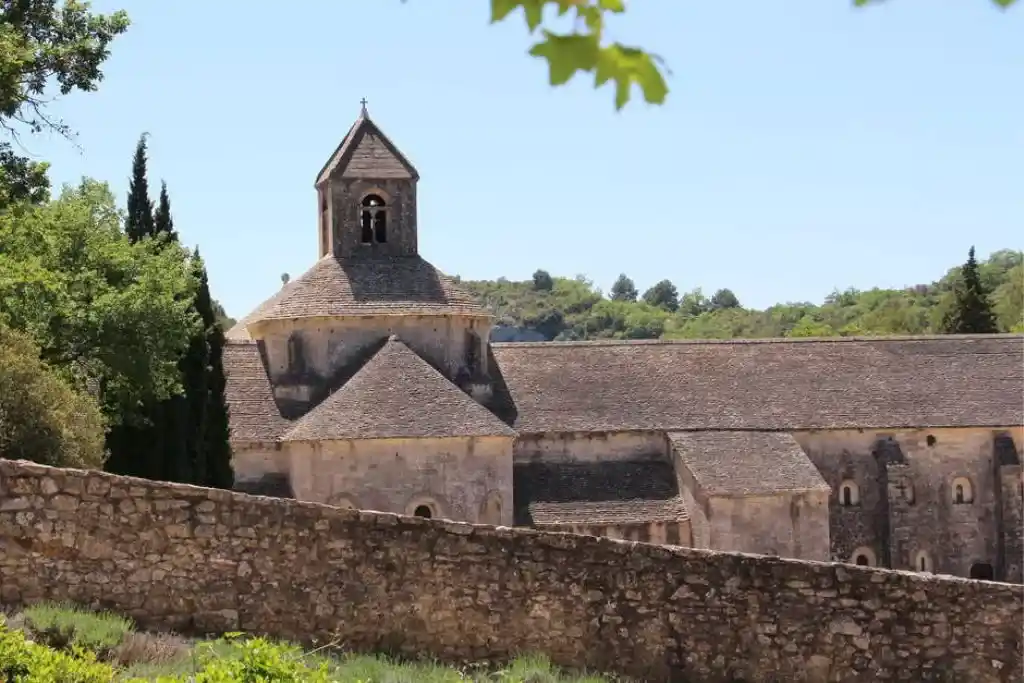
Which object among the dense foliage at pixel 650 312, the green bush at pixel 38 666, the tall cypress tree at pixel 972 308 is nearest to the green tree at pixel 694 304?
the dense foliage at pixel 650 312

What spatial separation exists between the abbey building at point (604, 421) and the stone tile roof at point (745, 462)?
0.07m

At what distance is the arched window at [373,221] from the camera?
38.6 m

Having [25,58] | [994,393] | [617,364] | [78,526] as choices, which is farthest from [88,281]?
[994,393]

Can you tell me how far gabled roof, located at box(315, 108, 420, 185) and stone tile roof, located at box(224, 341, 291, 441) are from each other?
217 inches

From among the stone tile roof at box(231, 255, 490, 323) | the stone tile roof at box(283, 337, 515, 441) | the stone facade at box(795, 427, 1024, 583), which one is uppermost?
the stone tile roof at box(231, 255, 490, 323)

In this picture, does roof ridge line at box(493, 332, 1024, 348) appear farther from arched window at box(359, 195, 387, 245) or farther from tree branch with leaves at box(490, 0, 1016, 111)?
tree branch with leaves at box(490, 0, 1016, 111)

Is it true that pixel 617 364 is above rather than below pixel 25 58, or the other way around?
below

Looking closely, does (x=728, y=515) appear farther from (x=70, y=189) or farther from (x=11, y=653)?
(x=11, y=653)

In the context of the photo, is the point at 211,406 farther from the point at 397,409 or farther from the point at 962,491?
the point at 962,491

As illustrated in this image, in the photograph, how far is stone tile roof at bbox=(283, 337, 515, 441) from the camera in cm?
3173

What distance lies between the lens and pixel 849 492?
37656 millimetres

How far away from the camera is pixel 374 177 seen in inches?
1526

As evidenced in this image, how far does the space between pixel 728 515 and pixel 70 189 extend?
53.1 ft

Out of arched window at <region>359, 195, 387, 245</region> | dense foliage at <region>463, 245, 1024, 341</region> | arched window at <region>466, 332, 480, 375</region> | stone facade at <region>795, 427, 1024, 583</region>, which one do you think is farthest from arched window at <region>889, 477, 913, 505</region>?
dense foliage at <region>463, 245, 1024, 341</region>
